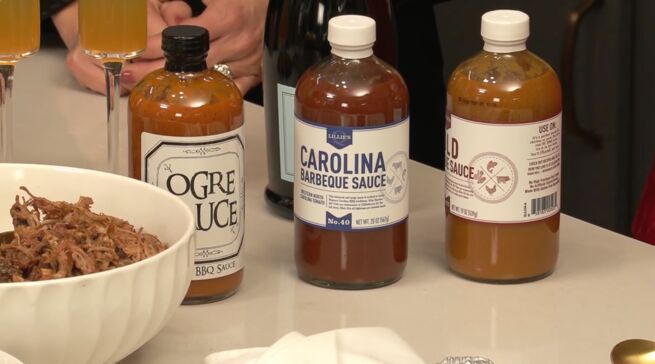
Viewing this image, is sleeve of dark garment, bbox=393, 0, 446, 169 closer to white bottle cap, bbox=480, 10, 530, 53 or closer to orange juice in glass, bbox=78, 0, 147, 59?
orange juice in glass, bbox=78, 0, 147, 59

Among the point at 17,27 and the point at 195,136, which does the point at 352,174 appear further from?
the point at 17,27

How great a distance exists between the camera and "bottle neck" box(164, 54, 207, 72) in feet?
3.89

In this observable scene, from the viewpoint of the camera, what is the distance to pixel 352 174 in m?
1.20

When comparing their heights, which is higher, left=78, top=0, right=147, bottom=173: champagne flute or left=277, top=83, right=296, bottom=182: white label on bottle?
left=78, top=0, right=147, bottom=173: champagne flute

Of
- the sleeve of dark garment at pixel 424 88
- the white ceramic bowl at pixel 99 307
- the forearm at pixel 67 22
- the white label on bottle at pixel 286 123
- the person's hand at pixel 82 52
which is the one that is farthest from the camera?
the sleeve of dark garment at pixel 424 88

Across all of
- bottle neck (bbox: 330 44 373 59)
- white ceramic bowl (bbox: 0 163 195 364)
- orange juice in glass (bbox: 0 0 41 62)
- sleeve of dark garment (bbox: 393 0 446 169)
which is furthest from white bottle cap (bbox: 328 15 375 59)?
sleeve of dark garment (bbox: 393 0 446 169)

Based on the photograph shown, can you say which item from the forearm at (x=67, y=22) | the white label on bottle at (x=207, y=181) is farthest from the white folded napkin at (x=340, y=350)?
the forearm at (x=67, y=22)

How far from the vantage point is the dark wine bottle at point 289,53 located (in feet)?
4.58

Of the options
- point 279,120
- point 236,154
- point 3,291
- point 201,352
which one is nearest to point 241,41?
point 279,120

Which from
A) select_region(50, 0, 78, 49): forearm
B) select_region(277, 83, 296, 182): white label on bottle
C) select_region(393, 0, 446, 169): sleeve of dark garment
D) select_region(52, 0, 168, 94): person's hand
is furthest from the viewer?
select_region(393, 0, 446, 169): sleeve of dark garment

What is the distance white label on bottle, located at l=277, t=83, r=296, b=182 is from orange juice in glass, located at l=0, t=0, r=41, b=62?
0.25 meters

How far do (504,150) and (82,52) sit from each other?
2.39ft

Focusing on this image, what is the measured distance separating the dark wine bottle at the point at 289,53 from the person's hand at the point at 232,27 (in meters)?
0.39

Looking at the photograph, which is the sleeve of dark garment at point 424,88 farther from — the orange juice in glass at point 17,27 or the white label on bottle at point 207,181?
the white label on bottle at point 207,181
